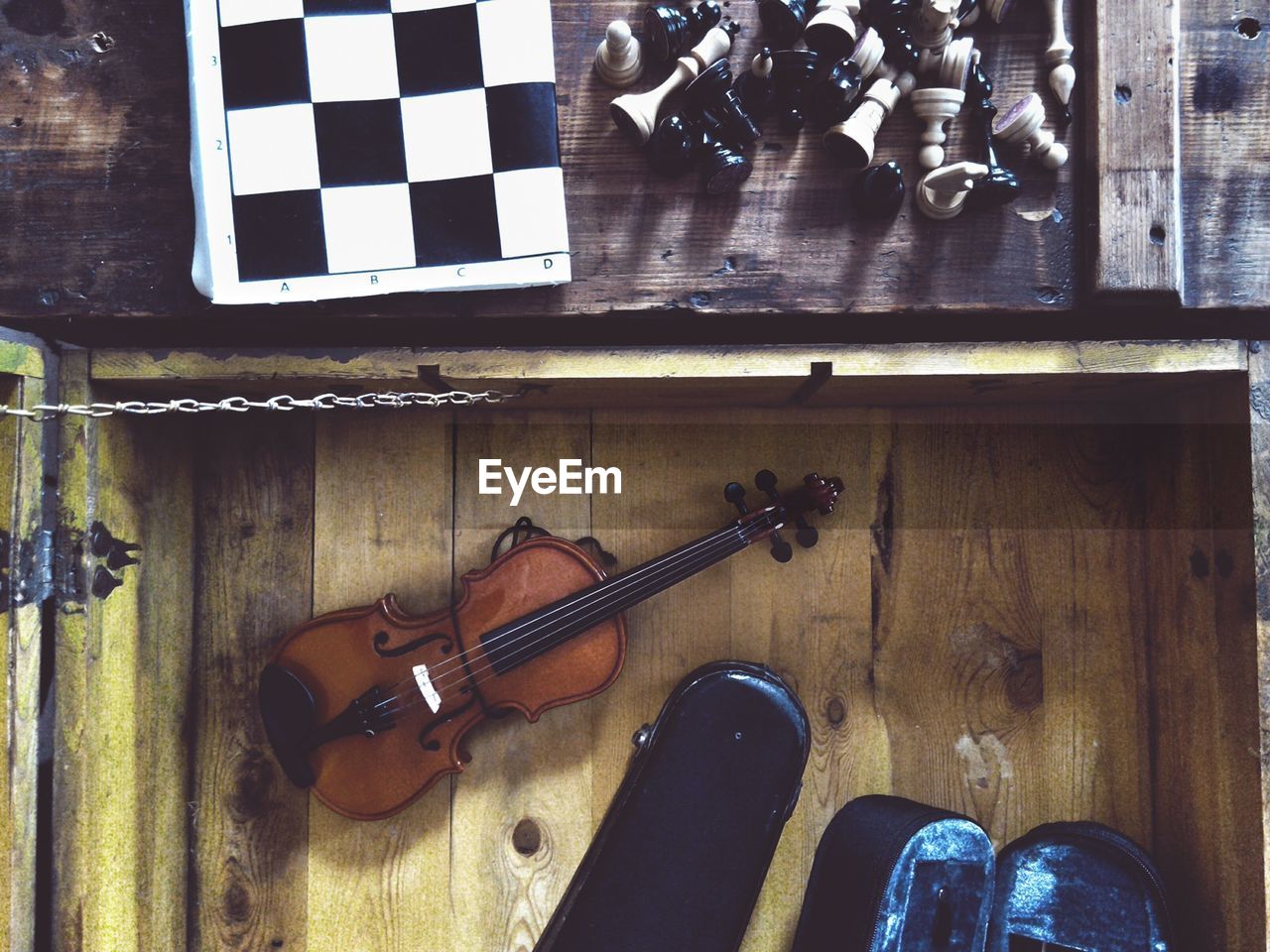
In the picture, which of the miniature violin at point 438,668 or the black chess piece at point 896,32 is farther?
the miniature violin at point 438,668

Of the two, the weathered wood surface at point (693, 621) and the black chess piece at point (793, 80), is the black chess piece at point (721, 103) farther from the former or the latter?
the weathered wood surface at point (693, 621)

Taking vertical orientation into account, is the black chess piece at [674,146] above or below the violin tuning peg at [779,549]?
above

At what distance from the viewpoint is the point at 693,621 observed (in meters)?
1.38

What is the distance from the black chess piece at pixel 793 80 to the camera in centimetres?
106

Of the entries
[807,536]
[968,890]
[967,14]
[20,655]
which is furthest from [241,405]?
[968,890]

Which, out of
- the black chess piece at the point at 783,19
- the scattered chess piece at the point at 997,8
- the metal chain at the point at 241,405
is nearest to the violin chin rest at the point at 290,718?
the metal chain at the point at 241,405

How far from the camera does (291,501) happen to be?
139cm

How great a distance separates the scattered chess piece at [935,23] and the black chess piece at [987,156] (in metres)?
0.06

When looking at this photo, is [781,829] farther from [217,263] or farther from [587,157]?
[217,263]

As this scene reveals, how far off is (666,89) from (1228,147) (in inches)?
30.5

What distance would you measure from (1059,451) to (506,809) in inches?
43.6

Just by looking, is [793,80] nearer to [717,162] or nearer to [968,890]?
[717,162]

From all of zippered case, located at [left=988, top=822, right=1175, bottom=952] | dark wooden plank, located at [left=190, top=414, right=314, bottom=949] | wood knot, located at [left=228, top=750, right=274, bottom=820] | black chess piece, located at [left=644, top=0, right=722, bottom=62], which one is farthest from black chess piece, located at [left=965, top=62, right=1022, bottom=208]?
wood knot, located at [left=228, top=750, right=274, bottom=820]

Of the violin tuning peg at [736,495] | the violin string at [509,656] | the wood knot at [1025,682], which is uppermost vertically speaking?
the violin tuning peg at [736,495]
